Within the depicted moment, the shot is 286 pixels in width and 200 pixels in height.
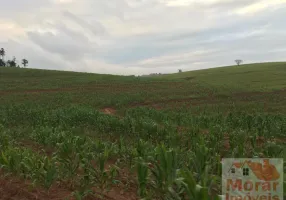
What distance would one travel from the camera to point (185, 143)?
919cm

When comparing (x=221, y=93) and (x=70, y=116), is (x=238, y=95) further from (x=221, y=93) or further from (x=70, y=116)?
(x=70, y=116)

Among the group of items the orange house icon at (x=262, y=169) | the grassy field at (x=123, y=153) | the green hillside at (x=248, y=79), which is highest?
the green hillside at (x=248, y=79)

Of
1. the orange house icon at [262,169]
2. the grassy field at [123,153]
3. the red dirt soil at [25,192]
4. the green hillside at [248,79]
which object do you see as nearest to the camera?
the orange house icon at [262,169]

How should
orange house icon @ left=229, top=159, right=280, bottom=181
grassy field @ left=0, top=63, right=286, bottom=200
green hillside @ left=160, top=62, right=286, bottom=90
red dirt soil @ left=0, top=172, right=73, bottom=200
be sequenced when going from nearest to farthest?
orange house icon @ left=229, top=159, right=280, bottom=181, red dirt soil @ left=0, top=172, right=73, bottom=200, grassy field @ left=0, top=63, right=286, bottom=200, green hillside @ left=160, top=62, right=286, bottom=90

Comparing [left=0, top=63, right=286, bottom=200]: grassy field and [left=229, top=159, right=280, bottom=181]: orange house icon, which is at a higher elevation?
[left=229, top=159, right=280, bottom=181]: orange house icon

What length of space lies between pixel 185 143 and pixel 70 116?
24.4 feet

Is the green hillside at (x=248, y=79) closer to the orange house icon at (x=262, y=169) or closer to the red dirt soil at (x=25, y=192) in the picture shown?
the orange house icon at (x=262, y=169)

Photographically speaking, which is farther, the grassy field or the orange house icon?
the grassy field

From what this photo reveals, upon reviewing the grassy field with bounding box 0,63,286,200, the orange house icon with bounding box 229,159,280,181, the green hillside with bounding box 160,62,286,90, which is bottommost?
the grassy field with bounding box 0,63,286,200

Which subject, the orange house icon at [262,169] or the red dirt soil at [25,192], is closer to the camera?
the orange house icon at [262,169]

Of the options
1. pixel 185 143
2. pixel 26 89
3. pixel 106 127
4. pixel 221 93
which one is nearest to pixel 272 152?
pixel 185 143

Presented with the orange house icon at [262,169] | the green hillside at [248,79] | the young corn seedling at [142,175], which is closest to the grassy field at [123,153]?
the young corn seedling at [142,175]

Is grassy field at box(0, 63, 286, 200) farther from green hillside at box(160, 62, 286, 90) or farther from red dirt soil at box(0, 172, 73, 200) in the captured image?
green hillside at box(160, 62, 286, 90)

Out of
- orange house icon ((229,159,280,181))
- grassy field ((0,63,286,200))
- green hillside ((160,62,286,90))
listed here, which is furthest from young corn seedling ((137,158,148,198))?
green hillside ((160,62,286,90))
